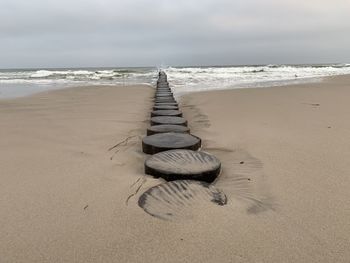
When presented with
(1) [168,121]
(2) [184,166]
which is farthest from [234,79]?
(2) [184,166]

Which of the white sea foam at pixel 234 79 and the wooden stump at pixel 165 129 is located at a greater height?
the wooden stump at pixel 165 129

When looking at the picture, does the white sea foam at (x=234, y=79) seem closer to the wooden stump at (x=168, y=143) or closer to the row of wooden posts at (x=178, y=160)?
the wooden stump at (x=168, y=143)

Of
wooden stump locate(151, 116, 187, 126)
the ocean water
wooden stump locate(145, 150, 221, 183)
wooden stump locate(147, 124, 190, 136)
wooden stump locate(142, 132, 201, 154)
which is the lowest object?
the ocean water

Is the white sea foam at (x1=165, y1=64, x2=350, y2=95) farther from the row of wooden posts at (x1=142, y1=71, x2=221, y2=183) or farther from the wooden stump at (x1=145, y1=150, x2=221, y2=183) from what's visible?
the wooden stump at (x1=145, y1=150, x2=221, y2=183)

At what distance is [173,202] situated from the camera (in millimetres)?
1932

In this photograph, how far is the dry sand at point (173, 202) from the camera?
5.02 ft

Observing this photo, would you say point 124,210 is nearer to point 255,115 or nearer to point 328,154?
point 328,154

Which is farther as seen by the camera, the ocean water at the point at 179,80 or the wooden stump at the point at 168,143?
the ocean water at the point at 179,80

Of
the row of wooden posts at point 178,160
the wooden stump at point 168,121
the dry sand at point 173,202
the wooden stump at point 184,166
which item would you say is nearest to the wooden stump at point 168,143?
the row of wooden posts at point 178,160

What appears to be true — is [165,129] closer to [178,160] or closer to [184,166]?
[178,160]

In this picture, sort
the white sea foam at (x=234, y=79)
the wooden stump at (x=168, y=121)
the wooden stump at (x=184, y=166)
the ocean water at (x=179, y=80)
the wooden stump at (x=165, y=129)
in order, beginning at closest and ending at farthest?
the wooden stump at (x=184, y=166)
the wooden stump at (x=165, y=129)
the wooden stump at (x=168, y=121)
the ocean water at (x=179, y=80)
the white sea foam at (x=234, y=79)

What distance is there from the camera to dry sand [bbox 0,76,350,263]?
1529 mm

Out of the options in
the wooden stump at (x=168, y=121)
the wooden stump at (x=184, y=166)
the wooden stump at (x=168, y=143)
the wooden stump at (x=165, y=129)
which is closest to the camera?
the wooden stump at (x=184, y=166)

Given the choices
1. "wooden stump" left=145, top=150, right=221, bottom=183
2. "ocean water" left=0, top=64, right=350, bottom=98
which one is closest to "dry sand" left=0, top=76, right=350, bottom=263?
"wooden stump" left=145, top=150, right=221, bottom=183
